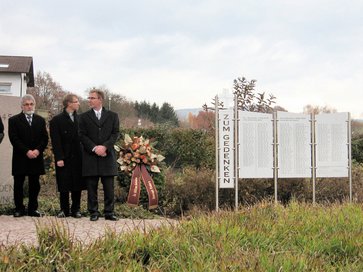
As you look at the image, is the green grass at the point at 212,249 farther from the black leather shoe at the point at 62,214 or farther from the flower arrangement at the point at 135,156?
the flower arrangement at the point at 135,156

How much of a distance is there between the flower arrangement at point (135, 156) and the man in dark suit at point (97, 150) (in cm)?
153

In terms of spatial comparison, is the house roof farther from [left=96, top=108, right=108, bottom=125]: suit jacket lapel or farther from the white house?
[left=96, top=108, right=108, bottom=125]: suit jacket lapel

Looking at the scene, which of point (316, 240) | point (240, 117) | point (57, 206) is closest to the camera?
point (316, 240)

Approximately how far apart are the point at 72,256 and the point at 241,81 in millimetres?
8718

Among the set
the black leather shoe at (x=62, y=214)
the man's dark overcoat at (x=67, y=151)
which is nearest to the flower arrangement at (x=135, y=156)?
the man's dark overcoat at (x=67, y=151)

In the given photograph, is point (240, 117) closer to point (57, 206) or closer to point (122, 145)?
point (122, 145)

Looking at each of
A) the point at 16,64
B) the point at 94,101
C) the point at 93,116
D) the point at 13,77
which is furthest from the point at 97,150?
the point at 16,64

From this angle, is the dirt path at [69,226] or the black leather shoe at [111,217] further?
the black leather shoe at [111,217]

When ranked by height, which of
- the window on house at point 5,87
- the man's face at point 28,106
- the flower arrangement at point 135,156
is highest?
the window on house at point 5,87

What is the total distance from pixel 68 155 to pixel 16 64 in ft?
122

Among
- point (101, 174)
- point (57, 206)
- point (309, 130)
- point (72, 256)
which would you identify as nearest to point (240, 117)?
point (309, 130)

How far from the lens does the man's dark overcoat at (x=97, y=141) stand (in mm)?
7539

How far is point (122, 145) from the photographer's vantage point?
31.0 ft

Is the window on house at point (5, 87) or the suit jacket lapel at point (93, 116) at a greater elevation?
the window on house at point (5, 87)
